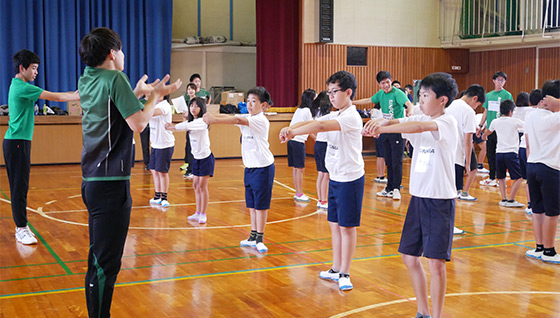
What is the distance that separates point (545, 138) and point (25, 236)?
4922mm

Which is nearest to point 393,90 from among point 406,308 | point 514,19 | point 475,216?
point 475,216

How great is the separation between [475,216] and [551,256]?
85.4 inches

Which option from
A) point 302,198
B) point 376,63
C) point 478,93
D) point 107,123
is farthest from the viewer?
point 376,63

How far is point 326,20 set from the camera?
15.3 m

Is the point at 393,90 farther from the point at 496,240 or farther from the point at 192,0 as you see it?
the point at 192,0

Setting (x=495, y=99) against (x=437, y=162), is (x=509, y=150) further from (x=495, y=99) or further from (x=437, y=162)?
(x=437, y=162)

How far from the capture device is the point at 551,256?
5531mm

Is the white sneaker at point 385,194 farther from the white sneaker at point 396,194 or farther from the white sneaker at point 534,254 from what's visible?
the white sneaker at point 534,254

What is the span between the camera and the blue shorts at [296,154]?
885 centimetres

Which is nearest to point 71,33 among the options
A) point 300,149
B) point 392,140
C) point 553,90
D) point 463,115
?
point 300,149

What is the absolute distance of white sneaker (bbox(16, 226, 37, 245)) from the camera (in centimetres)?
593

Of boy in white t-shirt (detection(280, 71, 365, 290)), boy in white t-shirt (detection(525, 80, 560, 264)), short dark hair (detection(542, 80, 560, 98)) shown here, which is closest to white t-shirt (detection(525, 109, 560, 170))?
boy in white t-shirt (detection(525, 80, 560, 264))

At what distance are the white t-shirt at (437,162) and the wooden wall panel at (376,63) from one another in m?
11.8

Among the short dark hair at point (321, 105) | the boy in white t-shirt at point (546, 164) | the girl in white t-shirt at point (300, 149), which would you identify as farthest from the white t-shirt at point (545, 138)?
the girl in white t-shirt at point (300, 149)
